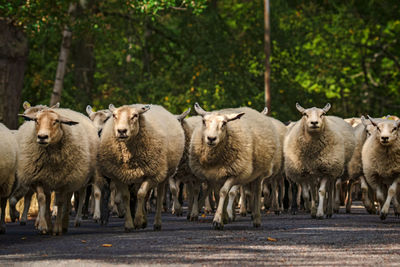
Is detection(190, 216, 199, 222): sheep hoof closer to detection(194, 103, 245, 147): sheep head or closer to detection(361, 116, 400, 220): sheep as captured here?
detection(194, 103, 245, 147): sheep head

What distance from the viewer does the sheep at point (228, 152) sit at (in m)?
13.7

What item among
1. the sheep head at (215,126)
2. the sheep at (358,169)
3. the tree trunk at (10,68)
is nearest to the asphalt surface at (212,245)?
the sheep head at (215,126)

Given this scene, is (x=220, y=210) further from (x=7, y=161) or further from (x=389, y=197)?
(x=389, y=197)

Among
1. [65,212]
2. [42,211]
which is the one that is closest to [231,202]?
[65,212]

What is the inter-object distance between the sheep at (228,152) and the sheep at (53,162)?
183 centimetres

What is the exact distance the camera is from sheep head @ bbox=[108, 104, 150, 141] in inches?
515

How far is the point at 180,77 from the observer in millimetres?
39906

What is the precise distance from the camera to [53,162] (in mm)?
12906

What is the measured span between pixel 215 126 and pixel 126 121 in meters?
1.36

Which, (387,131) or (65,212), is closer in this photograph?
(65,212)

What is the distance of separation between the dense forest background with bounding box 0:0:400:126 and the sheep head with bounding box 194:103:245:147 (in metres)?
19.0

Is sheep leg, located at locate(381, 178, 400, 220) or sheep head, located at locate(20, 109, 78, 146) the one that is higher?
sheep head, located at locate(20, 109, 78, 146)

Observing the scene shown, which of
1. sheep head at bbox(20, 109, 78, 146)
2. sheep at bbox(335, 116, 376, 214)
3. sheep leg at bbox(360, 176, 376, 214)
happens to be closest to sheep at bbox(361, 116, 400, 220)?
sheep leg at bbox(360, 176, 376, 214)

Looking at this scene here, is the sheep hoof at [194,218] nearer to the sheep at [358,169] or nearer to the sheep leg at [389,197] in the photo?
the sheep leg at [389,197]
